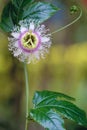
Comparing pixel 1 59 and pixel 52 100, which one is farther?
pixel 1 59

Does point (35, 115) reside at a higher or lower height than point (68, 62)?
lower

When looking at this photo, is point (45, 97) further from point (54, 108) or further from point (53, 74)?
point (53, 74)

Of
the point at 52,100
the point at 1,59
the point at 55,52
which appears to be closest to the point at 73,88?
the point at 55,52

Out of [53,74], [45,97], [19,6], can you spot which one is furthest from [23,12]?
[53,74]

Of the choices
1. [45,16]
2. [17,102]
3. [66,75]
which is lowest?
[17,102]

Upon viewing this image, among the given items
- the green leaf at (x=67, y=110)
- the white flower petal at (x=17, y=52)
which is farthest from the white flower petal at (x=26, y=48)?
the green leaf at (x=67, y=110)

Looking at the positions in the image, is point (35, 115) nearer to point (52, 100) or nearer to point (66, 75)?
point (52, 100)
